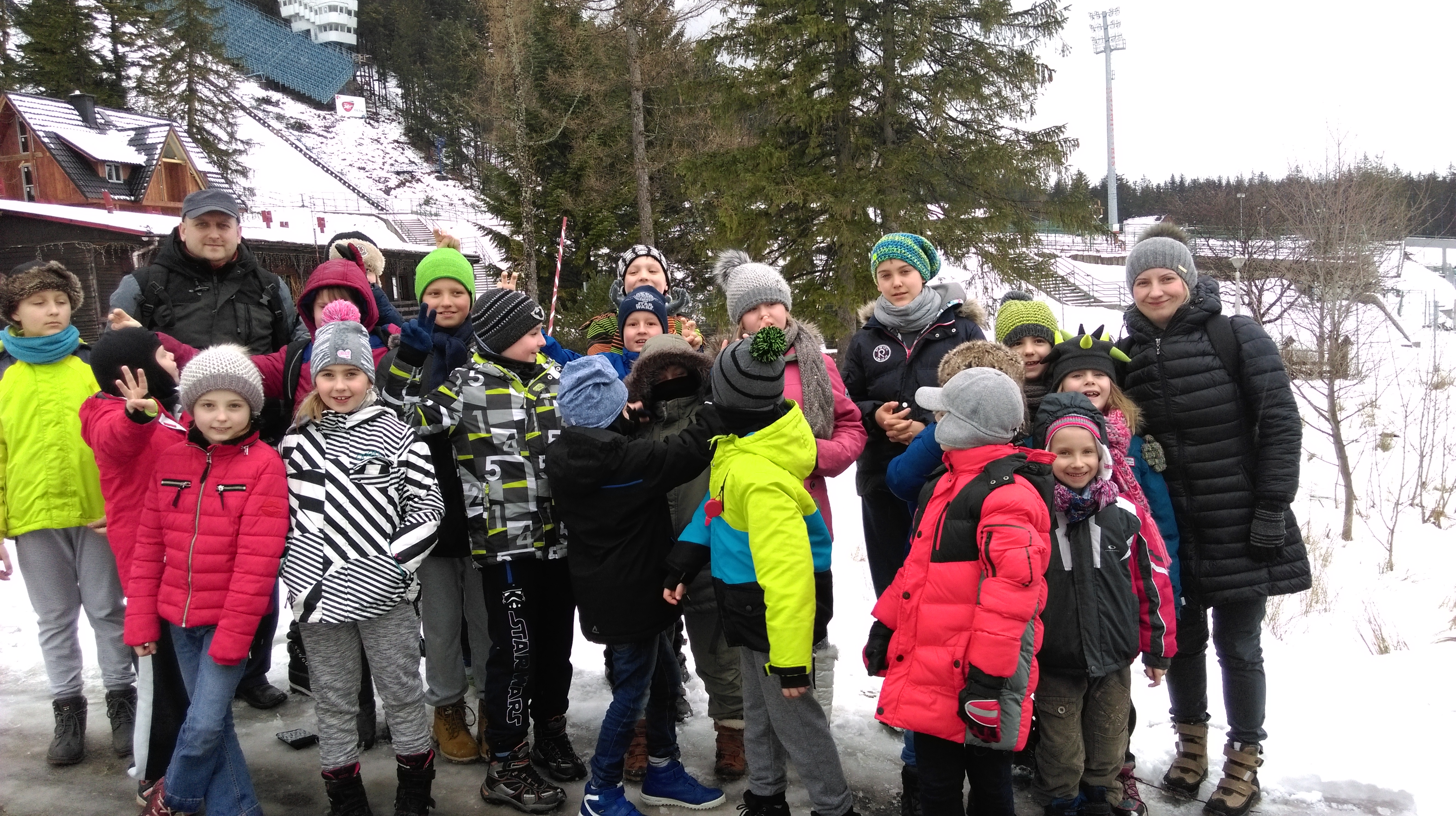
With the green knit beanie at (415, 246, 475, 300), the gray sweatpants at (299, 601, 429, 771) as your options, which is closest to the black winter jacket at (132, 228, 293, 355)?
the green knit beanie at (415, 246, 475, 300)

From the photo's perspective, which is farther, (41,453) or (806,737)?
(41,453)

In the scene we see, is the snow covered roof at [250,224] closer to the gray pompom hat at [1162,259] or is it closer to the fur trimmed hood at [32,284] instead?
the fur trimmed hood at [32,284]

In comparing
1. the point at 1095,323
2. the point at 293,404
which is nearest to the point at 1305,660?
the point at 293,404

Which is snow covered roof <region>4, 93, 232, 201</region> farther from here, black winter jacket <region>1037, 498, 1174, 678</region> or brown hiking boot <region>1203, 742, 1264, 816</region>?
brown hiking boot <region>1203, 742, 1264, 816</region>

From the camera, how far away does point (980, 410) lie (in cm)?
292

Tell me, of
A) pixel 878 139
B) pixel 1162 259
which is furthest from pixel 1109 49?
pixel 1162 259

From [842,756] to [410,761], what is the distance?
191 cm

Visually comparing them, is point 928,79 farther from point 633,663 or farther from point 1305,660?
point 633,663

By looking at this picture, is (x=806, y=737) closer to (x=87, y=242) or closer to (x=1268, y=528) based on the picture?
(x=1268, y=528)

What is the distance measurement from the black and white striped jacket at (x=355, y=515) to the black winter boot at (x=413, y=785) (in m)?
0.64

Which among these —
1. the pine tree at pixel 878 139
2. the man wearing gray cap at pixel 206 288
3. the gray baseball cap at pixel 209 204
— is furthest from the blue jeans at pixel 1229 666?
the pine tree at pixel 878 139

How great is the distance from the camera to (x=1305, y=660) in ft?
15.1

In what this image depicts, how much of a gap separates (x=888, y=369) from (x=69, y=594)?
420 cm

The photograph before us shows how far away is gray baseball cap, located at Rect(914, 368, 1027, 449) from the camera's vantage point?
9.59ft
